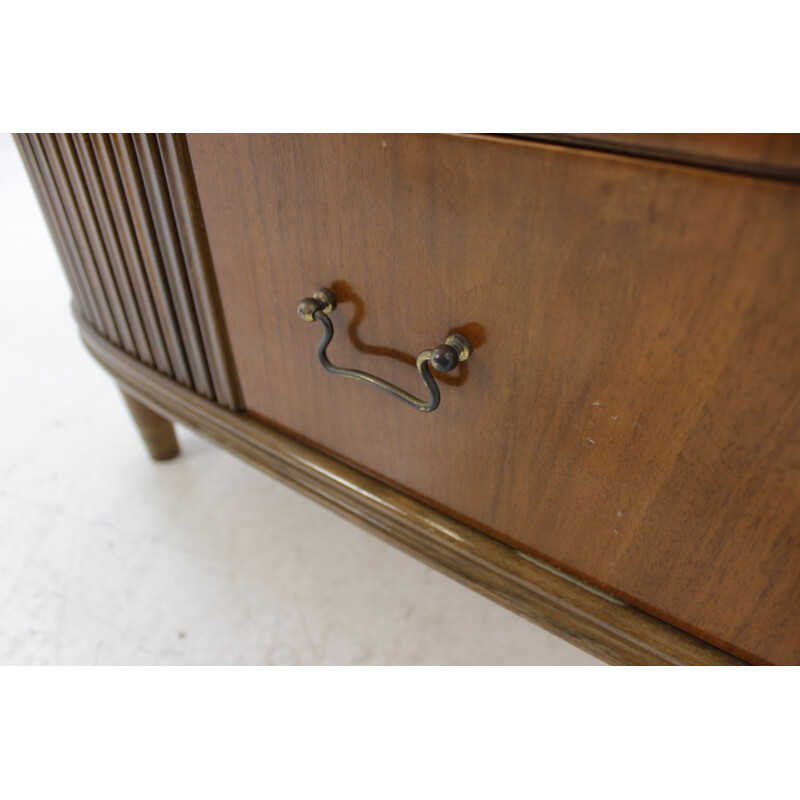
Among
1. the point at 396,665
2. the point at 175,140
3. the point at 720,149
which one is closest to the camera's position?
the point at 720,149

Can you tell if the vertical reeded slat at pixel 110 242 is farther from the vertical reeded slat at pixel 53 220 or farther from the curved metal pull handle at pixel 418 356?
the curved metal pull handle at pixel 418 356

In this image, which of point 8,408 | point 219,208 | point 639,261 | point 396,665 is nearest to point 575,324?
point 639,261

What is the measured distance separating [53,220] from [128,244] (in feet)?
0.32

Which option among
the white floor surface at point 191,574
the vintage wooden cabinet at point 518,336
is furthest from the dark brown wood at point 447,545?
the white floor surface at point 191,574

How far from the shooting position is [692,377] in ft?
0.76

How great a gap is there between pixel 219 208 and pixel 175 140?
0.04m

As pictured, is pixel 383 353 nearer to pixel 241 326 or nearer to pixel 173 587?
pixel 241 326

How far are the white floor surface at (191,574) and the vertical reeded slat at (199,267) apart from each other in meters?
0.20

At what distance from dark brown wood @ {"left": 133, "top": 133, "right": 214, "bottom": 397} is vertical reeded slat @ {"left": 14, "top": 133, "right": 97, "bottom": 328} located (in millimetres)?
114

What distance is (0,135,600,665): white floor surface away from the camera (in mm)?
516

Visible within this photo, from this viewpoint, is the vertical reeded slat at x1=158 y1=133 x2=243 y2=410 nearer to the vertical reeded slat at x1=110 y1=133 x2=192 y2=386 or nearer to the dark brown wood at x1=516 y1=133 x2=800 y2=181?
the vertical reeded slat at x1=110 y1=133 x2=192 y2=386

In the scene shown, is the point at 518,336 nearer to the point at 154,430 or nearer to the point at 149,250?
the point at 149,250

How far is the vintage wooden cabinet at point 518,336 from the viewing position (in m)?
0.21

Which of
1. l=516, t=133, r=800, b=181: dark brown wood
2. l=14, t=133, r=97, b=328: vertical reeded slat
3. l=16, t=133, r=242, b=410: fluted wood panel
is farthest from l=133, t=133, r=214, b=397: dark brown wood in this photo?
l=516, t=133, r=800, b=181: dark brown wood
